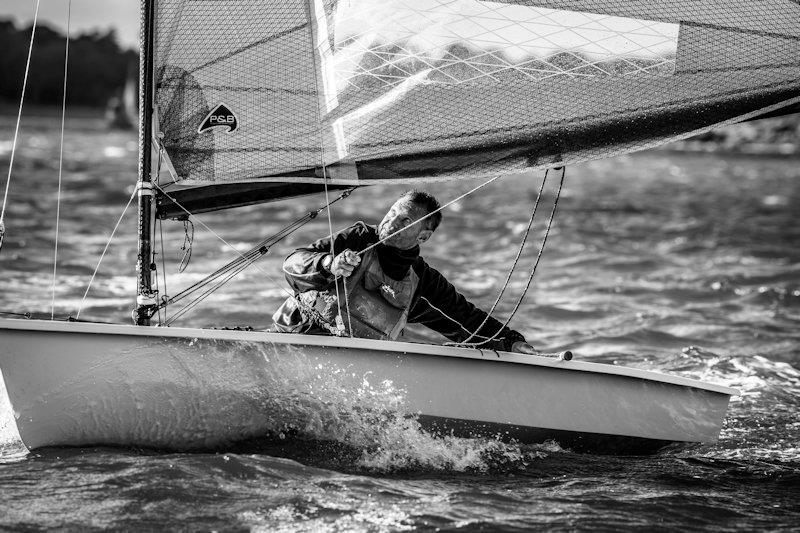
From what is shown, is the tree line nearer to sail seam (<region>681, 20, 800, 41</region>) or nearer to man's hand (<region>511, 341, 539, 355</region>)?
man's hand (<region>511, 341, 539, 355</region>)

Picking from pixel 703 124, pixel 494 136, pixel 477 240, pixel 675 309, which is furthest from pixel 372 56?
pixel 477 240

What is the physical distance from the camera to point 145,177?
3973 millimetres

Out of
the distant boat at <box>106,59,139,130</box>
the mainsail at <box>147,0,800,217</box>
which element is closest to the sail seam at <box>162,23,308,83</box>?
the mainsail at <box>147,0,800,217</box>

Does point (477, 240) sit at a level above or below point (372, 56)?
below

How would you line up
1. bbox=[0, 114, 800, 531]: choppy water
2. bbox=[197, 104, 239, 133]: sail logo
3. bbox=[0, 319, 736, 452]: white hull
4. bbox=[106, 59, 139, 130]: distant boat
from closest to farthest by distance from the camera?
bbox=[0, 114, 800, 531]: choppy water
bbox=[0, 319, 736, 452]: white hull
bbox=[197, 104, 239, 133]: sail logo
bbox=[106, 59, 139, 130]: distant boat

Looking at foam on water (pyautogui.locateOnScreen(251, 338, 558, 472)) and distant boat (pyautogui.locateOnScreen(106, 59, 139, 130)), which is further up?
distant boat (pyautogui.locateOnScreen(106, 59, 139, 130))

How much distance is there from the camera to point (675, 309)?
838 centimetres

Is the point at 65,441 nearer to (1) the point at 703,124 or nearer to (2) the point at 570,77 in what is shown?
(2) the point at 570,77

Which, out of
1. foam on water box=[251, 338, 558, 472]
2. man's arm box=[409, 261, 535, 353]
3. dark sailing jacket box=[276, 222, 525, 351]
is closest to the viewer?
foam on water box=[251, 338, 558, 472]

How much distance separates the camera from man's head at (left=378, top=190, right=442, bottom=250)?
4.06 metres

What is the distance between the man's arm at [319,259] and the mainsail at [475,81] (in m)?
0.22

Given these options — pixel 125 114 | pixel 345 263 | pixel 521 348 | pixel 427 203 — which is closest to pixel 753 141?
pixel 125 114

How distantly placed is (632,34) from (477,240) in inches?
333

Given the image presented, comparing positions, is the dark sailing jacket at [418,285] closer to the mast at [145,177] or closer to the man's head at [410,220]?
the man's head at [410,220]
